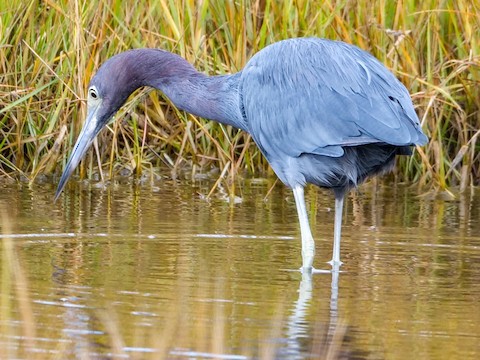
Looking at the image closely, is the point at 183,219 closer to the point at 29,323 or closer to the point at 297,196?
the point at 297,196

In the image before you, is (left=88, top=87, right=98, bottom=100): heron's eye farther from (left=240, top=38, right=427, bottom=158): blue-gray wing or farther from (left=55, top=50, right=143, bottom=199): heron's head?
(left=240, top=38, right=427, bottom=158): blue-gray wing

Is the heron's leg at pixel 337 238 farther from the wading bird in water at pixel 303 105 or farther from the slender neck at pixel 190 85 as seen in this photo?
the slender neck at pixel 190 85

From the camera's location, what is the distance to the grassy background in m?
8.01

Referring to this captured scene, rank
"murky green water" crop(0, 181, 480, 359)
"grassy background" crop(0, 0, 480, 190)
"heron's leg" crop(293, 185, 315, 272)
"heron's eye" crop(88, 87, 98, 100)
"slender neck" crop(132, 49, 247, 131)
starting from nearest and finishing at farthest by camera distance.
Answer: "murky green water" crop(0, 181, 480, 359)
"heron's leg" crop(293, 185, 315, 272)
"slender neck" crop(132, 49, 247, 131)
"heron's eye" crop(88, 87, 98, 100)
"grassy background" crop(0, 0, 480, 190)

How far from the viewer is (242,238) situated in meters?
6.54

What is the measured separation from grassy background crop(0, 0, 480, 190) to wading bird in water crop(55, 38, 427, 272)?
140cm

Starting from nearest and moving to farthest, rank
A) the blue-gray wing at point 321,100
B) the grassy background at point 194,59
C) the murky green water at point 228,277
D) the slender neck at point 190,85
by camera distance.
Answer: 1. the murky green water at point 228,277
2. the blue-gray wing at point 321,100
3. the slender neck at point 190,85
4. the grassy background at point 194,59

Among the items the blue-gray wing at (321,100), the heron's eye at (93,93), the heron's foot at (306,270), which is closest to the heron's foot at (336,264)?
the heron's foot at (306,270)

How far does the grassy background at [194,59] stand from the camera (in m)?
8.01

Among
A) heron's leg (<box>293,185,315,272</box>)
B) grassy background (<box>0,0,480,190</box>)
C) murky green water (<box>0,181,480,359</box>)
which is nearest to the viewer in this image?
murky green water (<box>0,181,480,359</box>)

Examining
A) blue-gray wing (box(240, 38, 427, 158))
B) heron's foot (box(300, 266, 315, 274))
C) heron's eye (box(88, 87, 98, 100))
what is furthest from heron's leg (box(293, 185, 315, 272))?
heron's eye (box(88, 87, 98, 100))

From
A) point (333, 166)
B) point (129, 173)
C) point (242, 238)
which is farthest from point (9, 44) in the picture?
point (333, 166)

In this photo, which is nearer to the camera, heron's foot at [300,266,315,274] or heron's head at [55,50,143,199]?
heron's foot at [300,266,315,274]

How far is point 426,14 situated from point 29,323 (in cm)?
493
